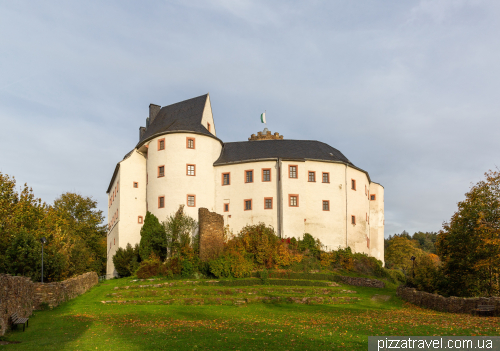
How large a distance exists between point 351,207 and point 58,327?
36.9 m

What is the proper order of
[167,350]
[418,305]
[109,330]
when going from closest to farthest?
[167,350]
[109,330]
[418,305]

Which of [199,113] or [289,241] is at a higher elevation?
[199,113]

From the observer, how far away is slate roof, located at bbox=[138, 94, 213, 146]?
49656mm

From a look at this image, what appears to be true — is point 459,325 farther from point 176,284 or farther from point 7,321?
point 176,284

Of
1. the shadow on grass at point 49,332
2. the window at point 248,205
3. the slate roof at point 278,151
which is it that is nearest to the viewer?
the shadow on grass at point 49,332

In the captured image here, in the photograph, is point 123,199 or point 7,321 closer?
point 7,321

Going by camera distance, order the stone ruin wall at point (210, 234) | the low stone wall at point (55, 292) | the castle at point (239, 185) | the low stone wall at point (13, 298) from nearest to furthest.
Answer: the low stone wall at point (13, 298)
the low stone wall at point (55, 292)
the stone ruin wall at point (210, 234)
the castle at point (239, 185)

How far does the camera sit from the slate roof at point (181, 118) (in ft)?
163

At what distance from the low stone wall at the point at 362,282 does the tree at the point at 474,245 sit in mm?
7519

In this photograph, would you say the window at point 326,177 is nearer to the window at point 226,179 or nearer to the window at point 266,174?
the window at point 266,174

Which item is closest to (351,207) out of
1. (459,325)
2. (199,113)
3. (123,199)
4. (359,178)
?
(359,178)

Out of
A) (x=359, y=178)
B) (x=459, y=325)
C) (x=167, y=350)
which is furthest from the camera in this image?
(x=359, y=178)

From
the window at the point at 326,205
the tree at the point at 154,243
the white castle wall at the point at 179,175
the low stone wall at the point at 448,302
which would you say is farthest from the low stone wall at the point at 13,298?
the window at the point at 326,205

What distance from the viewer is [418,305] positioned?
1101 inches
